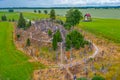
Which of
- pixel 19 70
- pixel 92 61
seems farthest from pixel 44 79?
pixel 92 61

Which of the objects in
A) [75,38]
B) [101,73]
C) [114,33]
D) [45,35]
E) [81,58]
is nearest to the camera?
[101,73]

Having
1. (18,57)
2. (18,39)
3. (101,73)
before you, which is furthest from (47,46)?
(101,73)

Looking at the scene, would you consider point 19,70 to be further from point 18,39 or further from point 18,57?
point 18,39

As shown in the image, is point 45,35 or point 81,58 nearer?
point 81,58

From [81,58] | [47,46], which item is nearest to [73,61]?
[81,58]

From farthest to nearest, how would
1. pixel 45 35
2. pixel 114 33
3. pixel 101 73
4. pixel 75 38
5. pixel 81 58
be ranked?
pixel 114 33
pixel 45 35
pixel 75 38
pixel 81 58
pixel 101 73

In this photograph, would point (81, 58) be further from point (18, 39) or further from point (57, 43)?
point (18, 39)

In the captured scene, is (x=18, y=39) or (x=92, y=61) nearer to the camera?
(x=92, y=61)

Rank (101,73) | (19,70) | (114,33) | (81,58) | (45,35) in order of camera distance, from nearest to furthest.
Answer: (101,73), (19,70), (81,58), (45,35), (114,33)

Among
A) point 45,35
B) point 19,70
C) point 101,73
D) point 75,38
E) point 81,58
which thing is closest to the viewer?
point 101,73
